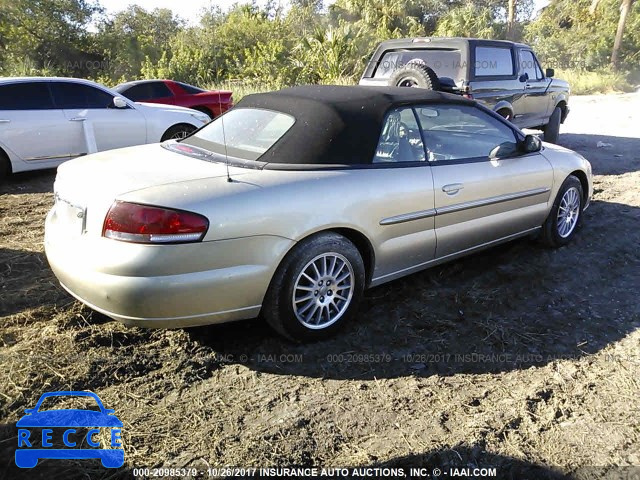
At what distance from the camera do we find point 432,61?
7973 millimetres

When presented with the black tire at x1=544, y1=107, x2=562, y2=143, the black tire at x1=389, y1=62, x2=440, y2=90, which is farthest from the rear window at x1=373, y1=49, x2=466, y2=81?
the black tire at x1=544, y1=107, x2=562, y2=143

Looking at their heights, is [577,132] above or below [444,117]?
below

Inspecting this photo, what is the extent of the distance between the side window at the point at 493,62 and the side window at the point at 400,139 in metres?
4.58

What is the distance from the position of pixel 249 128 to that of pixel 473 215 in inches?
69.8

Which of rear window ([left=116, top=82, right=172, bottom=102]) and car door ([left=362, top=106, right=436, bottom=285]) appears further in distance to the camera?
rear window ([left=116, top=82, right=172, bottom=102])

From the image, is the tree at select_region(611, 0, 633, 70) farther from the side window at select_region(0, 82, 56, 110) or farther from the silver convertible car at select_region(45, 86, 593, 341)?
the side window at select_region(0, 82, 56, 110)

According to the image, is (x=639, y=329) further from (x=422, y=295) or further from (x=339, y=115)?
(x=339, y=115)

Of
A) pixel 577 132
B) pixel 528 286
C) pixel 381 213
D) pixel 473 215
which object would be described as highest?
pixel 381 213

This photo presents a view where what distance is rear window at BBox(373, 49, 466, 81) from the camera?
773 cm

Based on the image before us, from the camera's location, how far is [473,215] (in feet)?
13.1

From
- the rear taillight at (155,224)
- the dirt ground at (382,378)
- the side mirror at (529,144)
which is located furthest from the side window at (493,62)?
the rear taillight at (155,224)

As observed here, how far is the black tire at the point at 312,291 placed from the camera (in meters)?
3.04

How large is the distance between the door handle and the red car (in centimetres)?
751

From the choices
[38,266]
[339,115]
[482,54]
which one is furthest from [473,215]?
[482,54]
